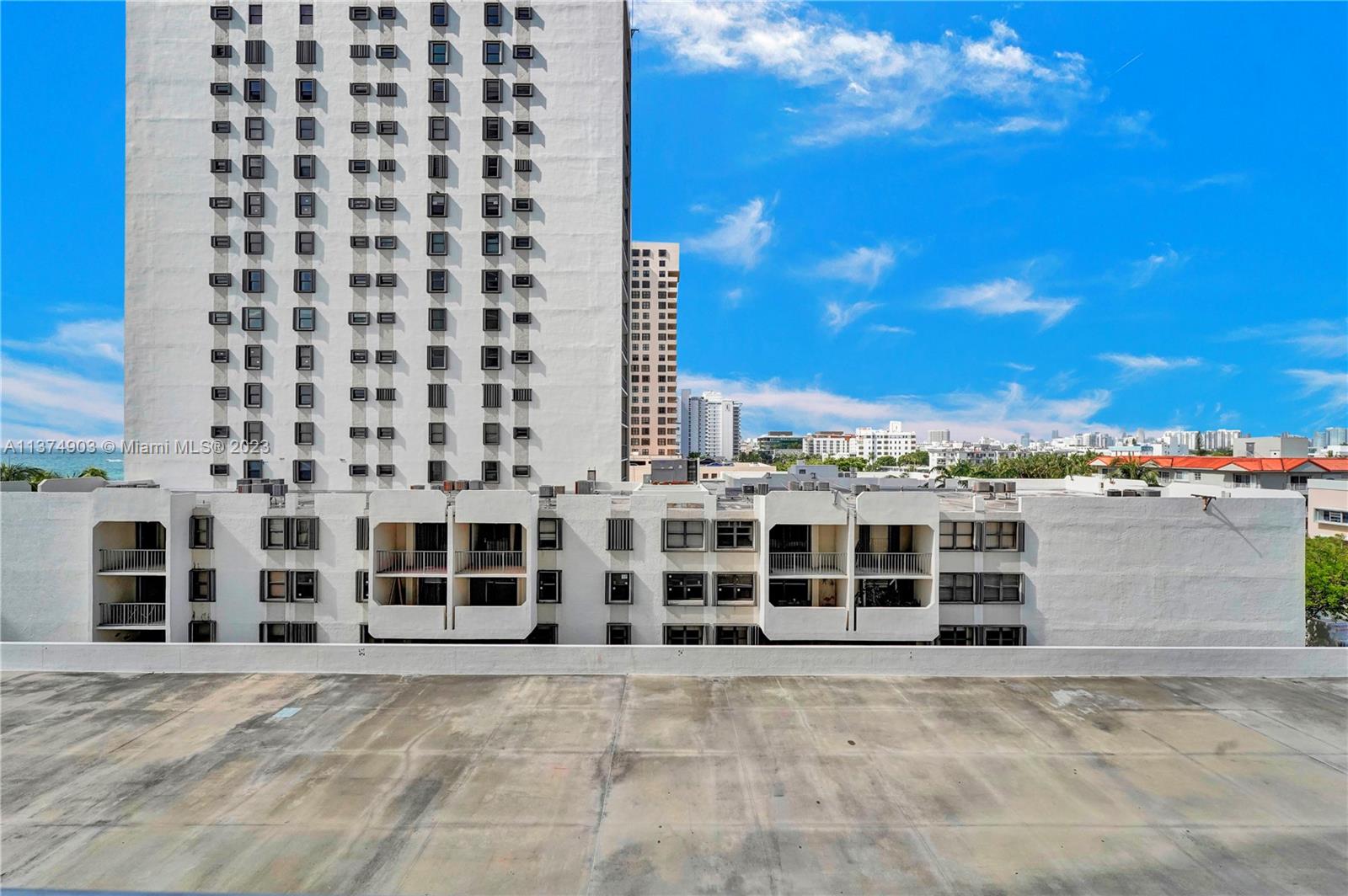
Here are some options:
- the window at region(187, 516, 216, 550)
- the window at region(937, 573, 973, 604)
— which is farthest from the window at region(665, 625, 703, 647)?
the window at region(187, 516, 216, 550)

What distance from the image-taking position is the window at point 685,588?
22.6 metres

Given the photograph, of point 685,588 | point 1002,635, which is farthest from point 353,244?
point 1002,635

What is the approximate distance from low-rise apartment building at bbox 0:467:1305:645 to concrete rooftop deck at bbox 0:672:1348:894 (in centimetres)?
278

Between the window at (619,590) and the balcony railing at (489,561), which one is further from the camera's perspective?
the balcony railing at (489,561)

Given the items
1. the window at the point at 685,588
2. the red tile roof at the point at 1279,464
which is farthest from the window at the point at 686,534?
the red tile roof at the point at 1279,464

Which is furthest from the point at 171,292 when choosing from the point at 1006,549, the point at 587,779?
the point at 1006,549

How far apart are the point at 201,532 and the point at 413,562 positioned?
9070 mm

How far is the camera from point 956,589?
2269cm

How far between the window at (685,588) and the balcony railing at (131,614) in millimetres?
21376

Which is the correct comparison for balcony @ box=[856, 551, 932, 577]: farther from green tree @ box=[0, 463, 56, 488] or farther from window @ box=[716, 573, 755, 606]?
green tree @ box=[0, 463, 56, 488]

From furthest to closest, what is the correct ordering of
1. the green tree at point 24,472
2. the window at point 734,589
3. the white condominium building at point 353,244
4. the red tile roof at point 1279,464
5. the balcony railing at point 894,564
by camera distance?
the red tile roof at point 1279,464 < the green tree at point 24,472 < the white condominium building at point 353,244 < the window at point 734,589 < the balcony railing at point 894,564

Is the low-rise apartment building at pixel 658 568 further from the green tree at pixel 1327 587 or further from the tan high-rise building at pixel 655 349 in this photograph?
the tan high-rise building at pixel 655 349

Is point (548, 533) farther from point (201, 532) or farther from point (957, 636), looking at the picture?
point (957, 636)

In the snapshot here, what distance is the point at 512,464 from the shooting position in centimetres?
3219
